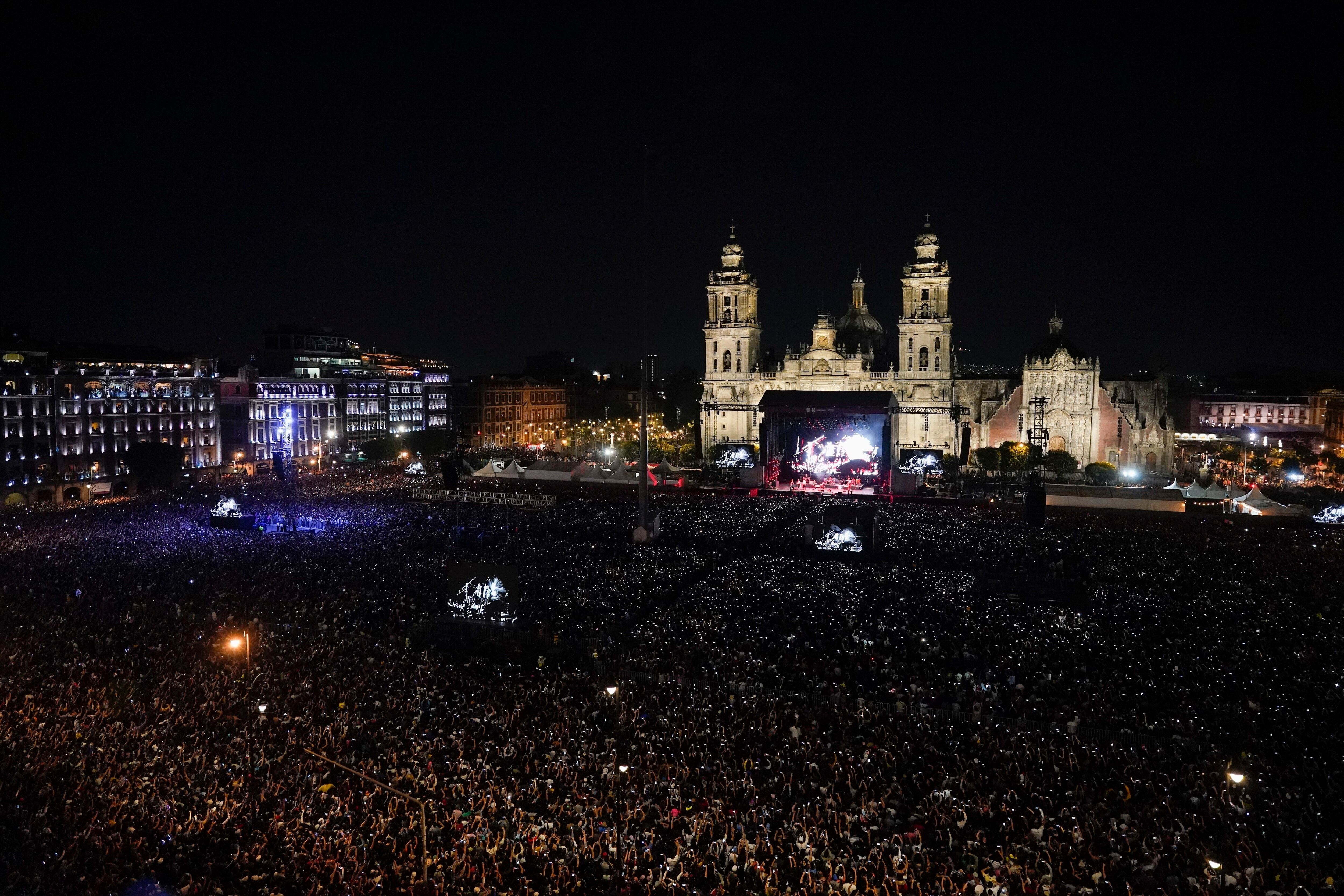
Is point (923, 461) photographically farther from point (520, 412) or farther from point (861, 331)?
point (520, 412)

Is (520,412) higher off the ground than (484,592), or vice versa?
(520,412)

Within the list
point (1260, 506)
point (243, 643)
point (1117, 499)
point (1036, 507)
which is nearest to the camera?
point (243, 643)

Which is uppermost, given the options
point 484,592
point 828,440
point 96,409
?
point 96,409

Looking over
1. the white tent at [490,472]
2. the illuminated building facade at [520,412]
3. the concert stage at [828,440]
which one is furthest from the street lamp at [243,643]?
the illuminated building facade at [520,412]

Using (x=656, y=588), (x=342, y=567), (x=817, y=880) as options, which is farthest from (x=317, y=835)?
(x=342, y=567)

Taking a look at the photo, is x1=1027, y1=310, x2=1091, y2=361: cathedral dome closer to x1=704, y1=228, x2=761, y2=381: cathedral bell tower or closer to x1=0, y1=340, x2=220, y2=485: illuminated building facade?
x1=704, y1=228, x2=761, y2=381: cathedral bell tower

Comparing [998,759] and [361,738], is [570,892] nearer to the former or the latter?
[361,738]

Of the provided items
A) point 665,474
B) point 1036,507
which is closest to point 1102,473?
point 1036,507
